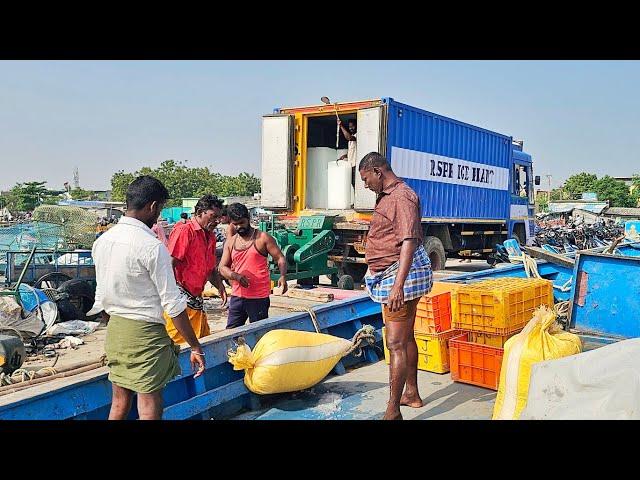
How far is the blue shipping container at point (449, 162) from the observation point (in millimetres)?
9875

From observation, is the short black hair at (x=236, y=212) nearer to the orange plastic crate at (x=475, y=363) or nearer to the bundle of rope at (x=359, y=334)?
the bundle of rope at (x=359, y=334)

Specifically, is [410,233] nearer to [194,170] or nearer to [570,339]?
[570,339]

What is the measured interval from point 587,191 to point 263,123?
156 feet

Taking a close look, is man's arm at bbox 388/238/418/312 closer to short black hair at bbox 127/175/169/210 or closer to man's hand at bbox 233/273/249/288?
short black hair at bbox 127/175/169/210

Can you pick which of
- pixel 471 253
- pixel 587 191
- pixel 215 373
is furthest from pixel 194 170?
pixel 215 373

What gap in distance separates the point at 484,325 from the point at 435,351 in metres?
0.50

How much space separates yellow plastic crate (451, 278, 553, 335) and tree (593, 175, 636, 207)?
48.1 metres

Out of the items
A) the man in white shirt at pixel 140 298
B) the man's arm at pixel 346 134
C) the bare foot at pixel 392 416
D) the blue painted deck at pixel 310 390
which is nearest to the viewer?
the man in white shirt at pixel 140 298

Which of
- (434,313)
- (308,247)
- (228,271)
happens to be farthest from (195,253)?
(308,247)

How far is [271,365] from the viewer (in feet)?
12.6

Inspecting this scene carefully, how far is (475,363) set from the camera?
4363 mm

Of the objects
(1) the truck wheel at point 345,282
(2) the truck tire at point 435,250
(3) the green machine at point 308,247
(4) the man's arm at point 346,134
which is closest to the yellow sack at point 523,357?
(3) the green machine at point 308,247

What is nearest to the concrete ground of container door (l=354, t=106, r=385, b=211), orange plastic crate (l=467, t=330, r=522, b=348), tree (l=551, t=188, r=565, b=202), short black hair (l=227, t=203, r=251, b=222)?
orange plastic crate (l=467, t=330, r=522, b=348)

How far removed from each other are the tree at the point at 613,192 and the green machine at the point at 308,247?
44190 millimetres
